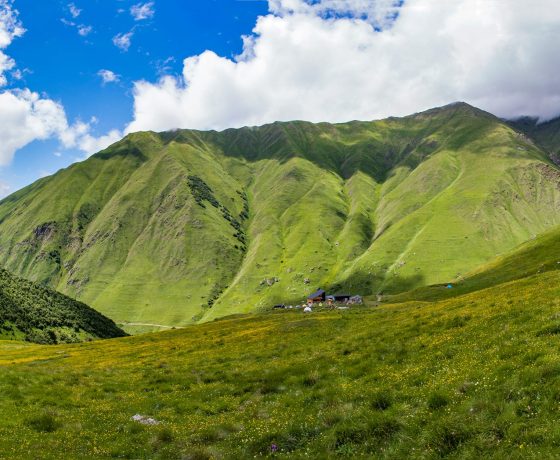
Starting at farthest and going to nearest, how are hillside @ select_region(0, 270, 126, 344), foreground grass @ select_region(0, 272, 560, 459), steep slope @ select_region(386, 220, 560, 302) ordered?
1. hillside @ select_region(0, 270, 126, 344)
2. steep slope @ select_region(386, 220, 560, 302)
3. foreground grass @ select_region(0, 272, 560, 459)

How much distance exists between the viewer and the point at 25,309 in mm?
169000

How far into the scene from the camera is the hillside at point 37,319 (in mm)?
151625

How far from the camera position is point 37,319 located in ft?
545

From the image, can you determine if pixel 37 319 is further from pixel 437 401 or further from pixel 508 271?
pixel 437 401

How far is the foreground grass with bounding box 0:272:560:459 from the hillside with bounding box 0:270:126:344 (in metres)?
138

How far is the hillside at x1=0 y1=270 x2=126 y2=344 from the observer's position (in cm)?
15162

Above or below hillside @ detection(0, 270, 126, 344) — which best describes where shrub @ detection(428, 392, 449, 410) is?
below

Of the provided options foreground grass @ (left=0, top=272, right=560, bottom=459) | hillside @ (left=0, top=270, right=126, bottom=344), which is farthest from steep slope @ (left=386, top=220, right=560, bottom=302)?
hillside @ (left=0, top=270, right=126, bottom=344)

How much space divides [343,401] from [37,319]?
17682 centimetres

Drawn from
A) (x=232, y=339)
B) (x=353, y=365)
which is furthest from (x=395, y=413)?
(x=232, y=339)

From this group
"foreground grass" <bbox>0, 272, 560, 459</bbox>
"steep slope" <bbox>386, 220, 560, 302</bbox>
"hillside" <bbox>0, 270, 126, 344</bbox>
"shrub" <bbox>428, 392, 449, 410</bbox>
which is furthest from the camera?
"hillside" <bbox>0, 270, 126, 344</bbox>

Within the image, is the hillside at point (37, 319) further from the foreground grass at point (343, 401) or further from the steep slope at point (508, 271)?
the foreground grass at point (343, 401)

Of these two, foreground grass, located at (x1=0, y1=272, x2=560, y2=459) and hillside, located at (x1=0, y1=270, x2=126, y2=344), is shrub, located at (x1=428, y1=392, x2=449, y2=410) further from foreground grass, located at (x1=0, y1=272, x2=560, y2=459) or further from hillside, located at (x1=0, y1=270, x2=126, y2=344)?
hillside, located at (x1=0, y1=270, x2=126, y2=344)

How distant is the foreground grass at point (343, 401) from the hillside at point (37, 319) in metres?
138
